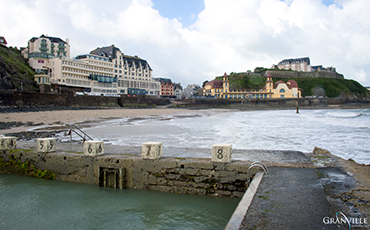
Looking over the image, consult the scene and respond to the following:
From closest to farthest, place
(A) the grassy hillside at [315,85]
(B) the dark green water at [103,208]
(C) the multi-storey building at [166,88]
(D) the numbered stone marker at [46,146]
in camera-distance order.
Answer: (B) the dark green water at [103,208] → (D) the numbered stone marker at [46,146] → (A) the grassy hillside at [315,85] → (C) the multi-storey building at [166,88]

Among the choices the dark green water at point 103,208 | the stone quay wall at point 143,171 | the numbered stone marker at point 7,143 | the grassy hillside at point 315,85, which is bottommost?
the dark green water at point 103,208

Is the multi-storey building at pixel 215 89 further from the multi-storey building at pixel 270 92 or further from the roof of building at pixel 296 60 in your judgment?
the roof of building at pixel 296 60

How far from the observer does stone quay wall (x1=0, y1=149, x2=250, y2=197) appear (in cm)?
685

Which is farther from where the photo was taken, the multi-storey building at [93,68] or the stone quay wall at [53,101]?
the multi-storey building at [93,68]

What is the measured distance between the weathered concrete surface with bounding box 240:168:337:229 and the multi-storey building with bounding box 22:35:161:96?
63165 mm

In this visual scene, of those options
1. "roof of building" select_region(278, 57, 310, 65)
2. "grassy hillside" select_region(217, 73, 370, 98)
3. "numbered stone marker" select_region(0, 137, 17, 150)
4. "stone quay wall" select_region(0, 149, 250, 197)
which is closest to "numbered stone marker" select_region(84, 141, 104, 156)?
"stone quay wall" select_region(0, 149, 250, 197)

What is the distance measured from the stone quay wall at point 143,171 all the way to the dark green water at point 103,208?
9.9 inches

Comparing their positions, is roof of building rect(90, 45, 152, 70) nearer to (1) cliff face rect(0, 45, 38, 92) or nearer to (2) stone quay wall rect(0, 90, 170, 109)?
(2) stone quay wall rect(0, 90, 170, 109)

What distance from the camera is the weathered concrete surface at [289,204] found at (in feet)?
12.0

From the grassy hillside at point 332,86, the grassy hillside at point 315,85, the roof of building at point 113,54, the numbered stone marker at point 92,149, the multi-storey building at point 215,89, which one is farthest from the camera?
the grassy hillside at point 315,85

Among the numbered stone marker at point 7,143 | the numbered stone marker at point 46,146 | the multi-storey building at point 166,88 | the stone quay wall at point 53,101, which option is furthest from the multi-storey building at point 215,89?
the numbered stone marker at point 46,146

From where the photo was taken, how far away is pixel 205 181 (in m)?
7.01

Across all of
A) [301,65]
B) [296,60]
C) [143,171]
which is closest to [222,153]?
[143,171]

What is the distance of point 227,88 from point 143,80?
3350 centimetres
